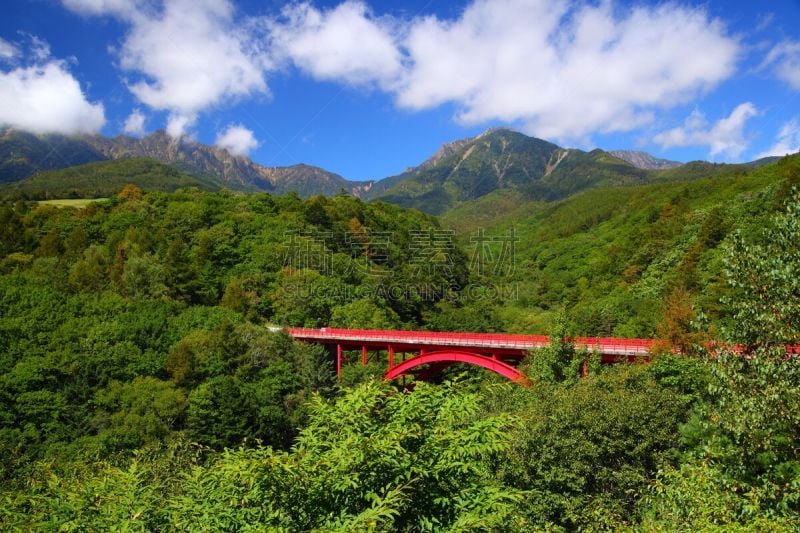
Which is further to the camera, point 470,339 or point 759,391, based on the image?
point 470,339

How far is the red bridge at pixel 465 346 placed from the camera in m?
24.2

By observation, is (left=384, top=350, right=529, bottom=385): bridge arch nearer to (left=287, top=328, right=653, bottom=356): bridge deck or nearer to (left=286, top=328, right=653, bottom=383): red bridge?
(left=286, top=328, right=653, bottom=383): red bridge

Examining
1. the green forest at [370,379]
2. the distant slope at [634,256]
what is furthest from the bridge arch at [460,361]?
the distant slope at [634,256]

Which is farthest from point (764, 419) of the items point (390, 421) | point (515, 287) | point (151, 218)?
point (515, 287)

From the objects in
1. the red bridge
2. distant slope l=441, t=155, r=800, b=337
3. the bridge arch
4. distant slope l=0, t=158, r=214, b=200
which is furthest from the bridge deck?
distant slope l=0, t=158, r=214, b=200

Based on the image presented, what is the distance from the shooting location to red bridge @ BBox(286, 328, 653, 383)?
24.2 m

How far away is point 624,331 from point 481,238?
8642 centimetres

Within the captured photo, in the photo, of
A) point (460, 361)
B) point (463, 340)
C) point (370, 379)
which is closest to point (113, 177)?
point (460, 361)

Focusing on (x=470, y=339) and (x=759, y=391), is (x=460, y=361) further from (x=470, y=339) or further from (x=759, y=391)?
(x=759, y=391)

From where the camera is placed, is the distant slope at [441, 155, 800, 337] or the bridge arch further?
the distant slope at [441, 155, 800, 337]

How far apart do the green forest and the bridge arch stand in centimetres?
119

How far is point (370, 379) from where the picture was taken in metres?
9.28

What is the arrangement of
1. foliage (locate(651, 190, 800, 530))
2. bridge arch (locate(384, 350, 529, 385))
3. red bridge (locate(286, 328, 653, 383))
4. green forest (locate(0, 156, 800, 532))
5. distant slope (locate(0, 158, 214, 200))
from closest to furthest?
green forest (locate(0, 156, 800, 532)) → foliage (locate(651, 190, 800, 530)) → red bridge (locate(286, 328, 653, 383)) → bridge arch (locate(384, 350, 529, 385)) → distant slope (locate(0, 158, 214, 200))

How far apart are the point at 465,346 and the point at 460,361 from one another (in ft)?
6.24
